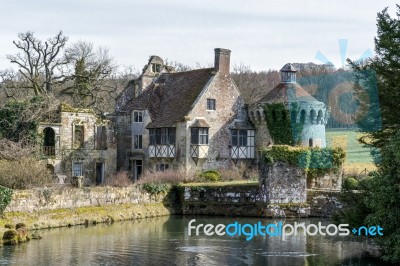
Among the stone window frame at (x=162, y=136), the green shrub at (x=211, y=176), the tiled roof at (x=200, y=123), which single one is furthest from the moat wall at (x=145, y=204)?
the stone window frame at (x=162, y=136)

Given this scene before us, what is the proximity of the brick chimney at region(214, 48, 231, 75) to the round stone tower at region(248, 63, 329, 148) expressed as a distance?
3.08 m

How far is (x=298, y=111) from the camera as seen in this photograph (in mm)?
43312

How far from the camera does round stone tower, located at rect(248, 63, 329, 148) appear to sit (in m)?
43.3

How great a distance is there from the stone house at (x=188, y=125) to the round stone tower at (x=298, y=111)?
59.9 inches

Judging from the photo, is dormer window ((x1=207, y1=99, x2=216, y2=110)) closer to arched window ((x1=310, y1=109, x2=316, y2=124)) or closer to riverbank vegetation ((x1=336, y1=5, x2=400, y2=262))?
arched window ((x1=310, y1=109, x2=316, y2=124))

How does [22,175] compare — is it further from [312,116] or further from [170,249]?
[312,116]

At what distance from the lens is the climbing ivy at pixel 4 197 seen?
2997 centimetres

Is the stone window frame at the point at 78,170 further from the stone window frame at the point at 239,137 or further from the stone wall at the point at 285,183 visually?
the stone wall at the point at 285,183

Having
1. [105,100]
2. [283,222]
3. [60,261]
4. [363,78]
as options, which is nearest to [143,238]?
[60,261]

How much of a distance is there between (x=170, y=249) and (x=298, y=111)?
64.4 ft

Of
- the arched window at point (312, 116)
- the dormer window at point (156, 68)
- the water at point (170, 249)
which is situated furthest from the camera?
the dormer window at point (156, 68)

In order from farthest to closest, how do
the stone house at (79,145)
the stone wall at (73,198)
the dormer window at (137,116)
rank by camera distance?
the dormer window at (137,116) → the stone house at (79,145) → the stone wall at (73,198)

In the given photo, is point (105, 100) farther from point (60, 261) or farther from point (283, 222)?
point (60, 261)

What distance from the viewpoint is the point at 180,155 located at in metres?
43.9
